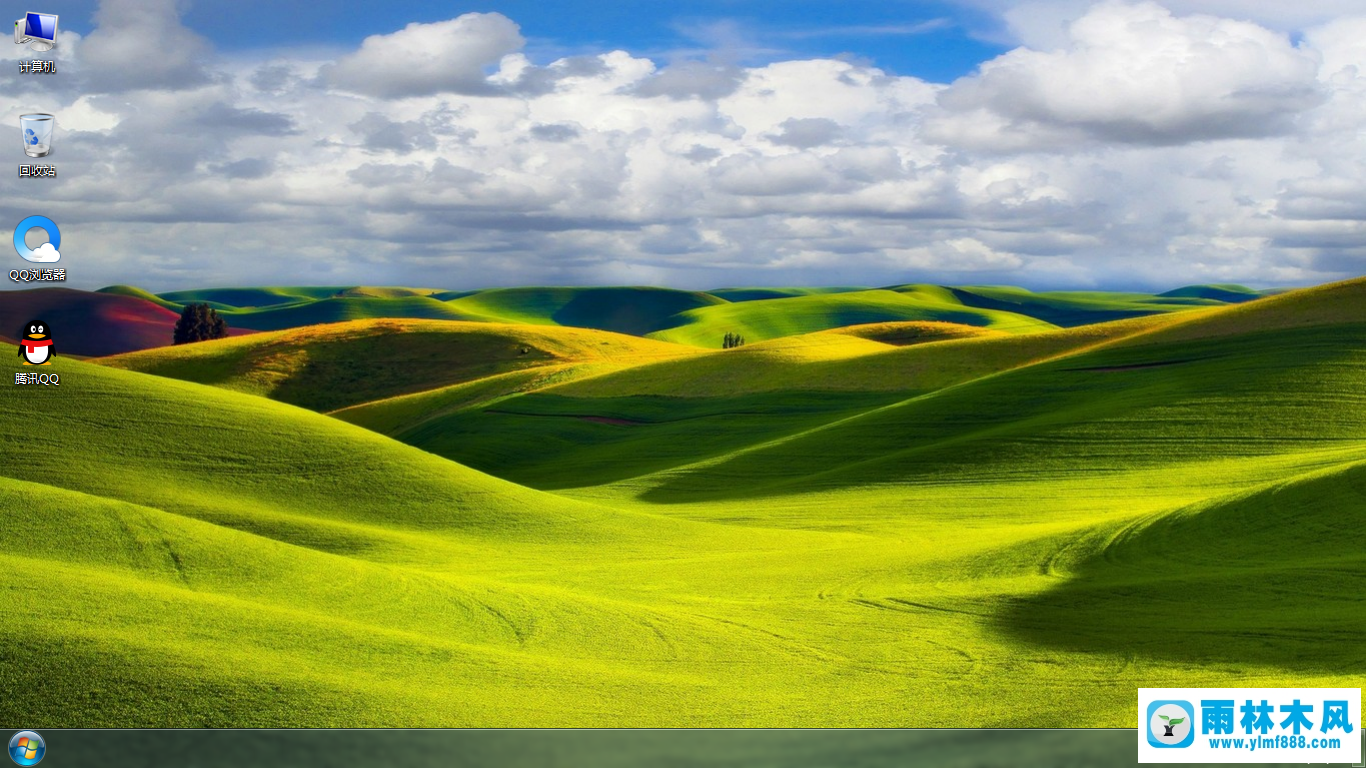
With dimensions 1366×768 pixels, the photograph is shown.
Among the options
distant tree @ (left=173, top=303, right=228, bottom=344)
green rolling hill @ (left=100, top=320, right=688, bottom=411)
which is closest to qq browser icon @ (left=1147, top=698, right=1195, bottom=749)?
green rolling hill @ (left=100, top=320, right=688, bottom=411)

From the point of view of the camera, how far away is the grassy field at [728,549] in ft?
42.4

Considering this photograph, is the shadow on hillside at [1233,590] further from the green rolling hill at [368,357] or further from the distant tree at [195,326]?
the distant tree at [195,326]

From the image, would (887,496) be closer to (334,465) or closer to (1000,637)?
(334,465)

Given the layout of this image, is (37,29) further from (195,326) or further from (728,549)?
(195,326)

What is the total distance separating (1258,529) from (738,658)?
1415cm

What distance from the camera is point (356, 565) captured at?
63.1 ft

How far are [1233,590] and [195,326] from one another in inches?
4255

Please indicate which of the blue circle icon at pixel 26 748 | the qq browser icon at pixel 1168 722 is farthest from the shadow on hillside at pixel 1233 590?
the blue circle icon at pixel 26 748

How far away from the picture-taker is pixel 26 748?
907 cm

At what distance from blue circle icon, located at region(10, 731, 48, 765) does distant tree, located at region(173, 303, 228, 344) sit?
351 feet

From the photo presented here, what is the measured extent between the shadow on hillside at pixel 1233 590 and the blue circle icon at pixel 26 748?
13.0 metres

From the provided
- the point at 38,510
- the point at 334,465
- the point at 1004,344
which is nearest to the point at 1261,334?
the point at 1004,344

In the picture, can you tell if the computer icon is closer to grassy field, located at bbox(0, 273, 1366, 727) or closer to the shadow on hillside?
grassy field, located at bbox(0, 273, 1366, 727)

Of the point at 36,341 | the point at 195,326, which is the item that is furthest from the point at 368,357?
the point at 36,341
